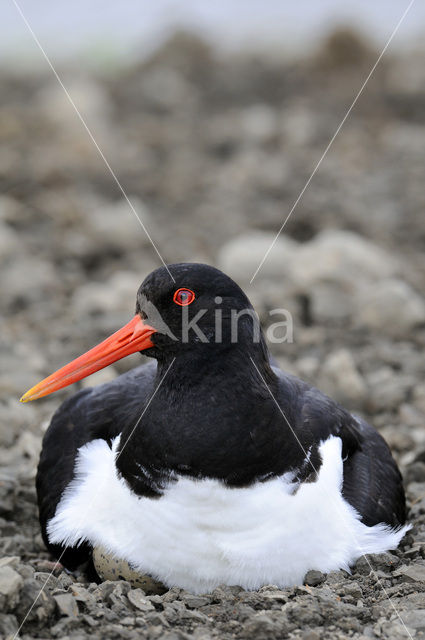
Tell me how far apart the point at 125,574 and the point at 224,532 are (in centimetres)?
58

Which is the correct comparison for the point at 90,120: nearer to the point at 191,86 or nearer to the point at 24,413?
the point at 191,86

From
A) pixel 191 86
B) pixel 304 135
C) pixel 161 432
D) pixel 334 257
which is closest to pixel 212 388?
pixel 161 432

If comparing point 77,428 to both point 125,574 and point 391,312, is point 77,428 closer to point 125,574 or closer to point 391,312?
point 125,574

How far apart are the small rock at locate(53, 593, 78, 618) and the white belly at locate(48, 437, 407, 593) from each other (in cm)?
69

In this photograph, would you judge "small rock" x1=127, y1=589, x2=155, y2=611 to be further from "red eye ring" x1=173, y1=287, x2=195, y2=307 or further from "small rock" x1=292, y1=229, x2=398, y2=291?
"small rock" x1=292, y1=229, x2=398, y2=291

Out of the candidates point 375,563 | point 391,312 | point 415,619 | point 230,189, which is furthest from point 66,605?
point 230,189

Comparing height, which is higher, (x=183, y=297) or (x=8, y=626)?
(x=183, y=297)

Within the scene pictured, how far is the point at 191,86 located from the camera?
15.4 metres

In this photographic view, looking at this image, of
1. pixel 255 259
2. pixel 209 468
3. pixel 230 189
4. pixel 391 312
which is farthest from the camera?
pixel 230 189

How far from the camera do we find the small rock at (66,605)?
4.05m

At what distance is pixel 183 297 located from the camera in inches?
190

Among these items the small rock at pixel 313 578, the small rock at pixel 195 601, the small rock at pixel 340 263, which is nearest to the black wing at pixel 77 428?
the small rock at pixel 195 601

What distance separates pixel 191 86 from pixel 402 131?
3.79 meters

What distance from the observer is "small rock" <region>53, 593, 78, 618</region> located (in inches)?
160
